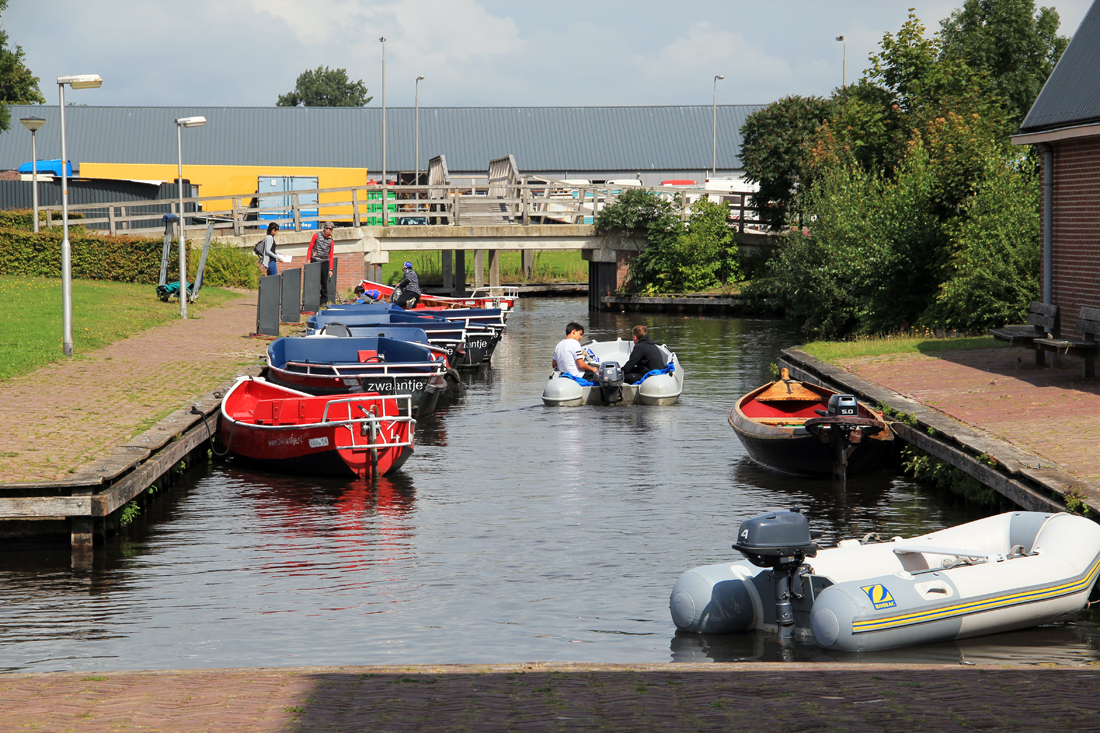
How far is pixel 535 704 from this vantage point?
5559 millimetres

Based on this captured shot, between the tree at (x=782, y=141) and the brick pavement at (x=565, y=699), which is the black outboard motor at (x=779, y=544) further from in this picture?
the tree at (x=782, y=141)

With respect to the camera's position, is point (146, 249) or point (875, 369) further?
point (146, 249)

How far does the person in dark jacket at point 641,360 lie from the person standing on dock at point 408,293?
9.77m

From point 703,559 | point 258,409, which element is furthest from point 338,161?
point 703,559

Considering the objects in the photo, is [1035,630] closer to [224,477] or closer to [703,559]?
[703,559]

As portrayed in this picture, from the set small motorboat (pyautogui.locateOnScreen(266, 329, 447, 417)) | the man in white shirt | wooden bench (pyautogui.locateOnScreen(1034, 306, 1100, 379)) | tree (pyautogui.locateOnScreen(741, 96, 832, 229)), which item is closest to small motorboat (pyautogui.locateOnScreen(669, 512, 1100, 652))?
wooden bench (pyautogui.locateOnScreen(1034, 306, 1100, 379))

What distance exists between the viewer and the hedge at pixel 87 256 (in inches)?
1259

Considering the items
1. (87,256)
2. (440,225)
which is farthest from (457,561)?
(440,225)

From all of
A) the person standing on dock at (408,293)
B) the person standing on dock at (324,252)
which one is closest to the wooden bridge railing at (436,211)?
the person standing on dock at (324,252)

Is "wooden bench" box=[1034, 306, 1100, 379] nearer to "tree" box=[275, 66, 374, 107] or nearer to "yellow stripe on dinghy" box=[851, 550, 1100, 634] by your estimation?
"yellow stripe on dinghy" box=[851, 550, 1100, 634]

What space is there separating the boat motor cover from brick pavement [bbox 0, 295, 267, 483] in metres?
6.13

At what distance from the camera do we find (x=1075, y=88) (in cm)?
1745

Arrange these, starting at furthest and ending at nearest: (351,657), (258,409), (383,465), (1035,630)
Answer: (258,409), (383,465), (1035,630), (351,657)

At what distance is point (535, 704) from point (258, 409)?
9.82 metres
